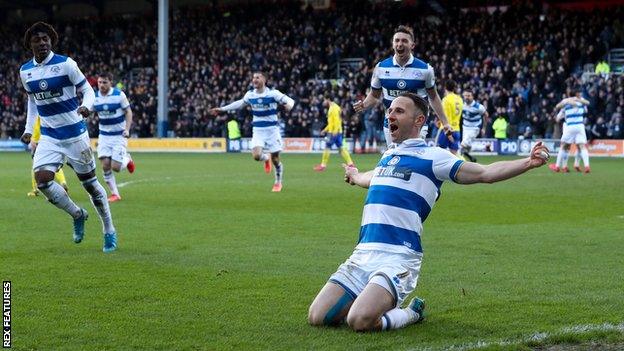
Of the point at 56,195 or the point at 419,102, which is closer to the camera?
the point at 419,102

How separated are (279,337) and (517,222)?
7.78 meters

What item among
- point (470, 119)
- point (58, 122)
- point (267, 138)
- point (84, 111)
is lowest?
point (267, 138)

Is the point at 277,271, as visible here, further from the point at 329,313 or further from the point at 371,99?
the point at 371,99

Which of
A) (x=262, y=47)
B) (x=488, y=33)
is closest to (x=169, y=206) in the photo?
(x=488, y=33)

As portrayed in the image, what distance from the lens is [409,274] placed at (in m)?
6.80

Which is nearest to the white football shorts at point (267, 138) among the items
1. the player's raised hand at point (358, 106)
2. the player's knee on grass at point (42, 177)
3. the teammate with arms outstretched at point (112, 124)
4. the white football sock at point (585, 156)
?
the teammate with arms outstretched at point (112, 124)

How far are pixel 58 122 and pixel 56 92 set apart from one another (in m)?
0.33

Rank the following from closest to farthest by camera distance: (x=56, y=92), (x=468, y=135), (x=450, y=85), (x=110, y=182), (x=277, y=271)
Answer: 1. (x=277, y=271)
2. (x=56, y=92)
3. (x=110, y=182)
4. (x=450, y=85)
5. (x=468, y=135)

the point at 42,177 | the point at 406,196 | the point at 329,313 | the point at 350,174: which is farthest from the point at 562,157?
the point at 329,313

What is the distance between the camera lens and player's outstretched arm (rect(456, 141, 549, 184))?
245 inches

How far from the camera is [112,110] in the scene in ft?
61.9

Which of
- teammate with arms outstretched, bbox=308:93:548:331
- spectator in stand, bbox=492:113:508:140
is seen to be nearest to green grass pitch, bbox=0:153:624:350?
teammate with arms outstretched, bbox=308:93:548:331

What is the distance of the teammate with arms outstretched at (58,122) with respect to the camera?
417 inches

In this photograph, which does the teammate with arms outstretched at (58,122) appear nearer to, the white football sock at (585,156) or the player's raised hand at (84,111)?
the player's raised hand at (84,111)
